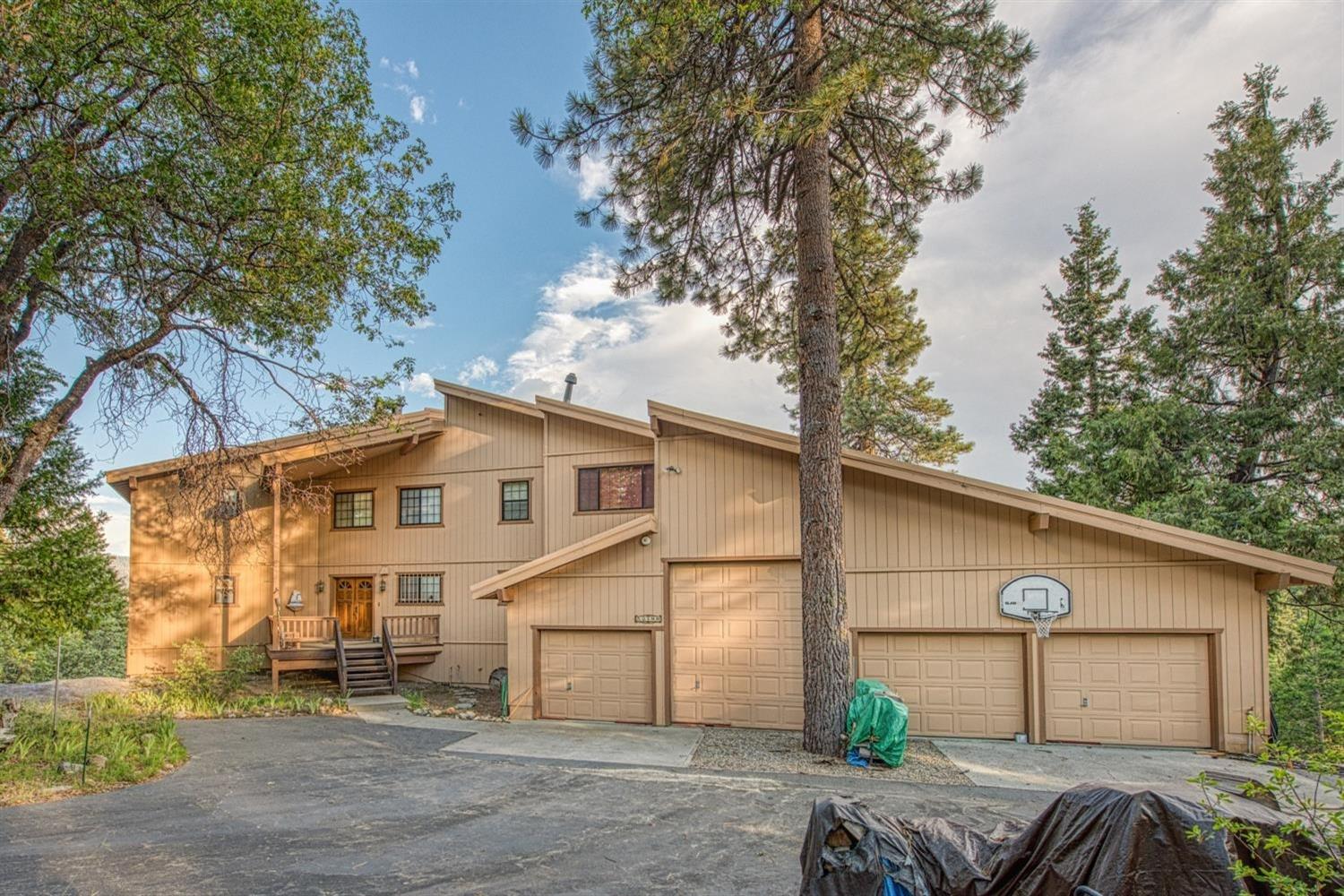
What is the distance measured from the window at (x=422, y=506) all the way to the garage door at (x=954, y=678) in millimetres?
10287

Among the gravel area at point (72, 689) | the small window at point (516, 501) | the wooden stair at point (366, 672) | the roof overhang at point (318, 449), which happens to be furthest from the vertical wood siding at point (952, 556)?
the gravel area at point (72, 689)

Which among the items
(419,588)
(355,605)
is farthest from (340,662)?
(355,605)

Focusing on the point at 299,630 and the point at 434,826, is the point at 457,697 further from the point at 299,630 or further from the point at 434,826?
the point at 434,826

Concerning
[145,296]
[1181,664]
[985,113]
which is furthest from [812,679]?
[145,296]

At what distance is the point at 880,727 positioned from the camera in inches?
343

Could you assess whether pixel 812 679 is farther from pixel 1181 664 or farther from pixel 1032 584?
pixel 1181 664

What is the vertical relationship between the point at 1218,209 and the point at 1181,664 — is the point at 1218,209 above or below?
above

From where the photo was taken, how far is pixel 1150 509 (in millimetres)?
15172

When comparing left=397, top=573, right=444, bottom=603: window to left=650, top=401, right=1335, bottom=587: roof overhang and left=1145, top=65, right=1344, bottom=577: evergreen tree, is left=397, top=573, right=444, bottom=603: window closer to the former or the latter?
left=650, top=401, right=1335, bottom=587: roof overhang

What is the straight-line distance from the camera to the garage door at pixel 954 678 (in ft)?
33.6

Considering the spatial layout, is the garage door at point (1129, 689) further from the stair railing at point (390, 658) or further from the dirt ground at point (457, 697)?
the stair railing at point (390, 658)

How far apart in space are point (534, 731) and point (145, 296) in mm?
8081

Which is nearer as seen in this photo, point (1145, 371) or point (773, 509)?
point (773, 509)

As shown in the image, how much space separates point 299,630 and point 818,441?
12.2 m
